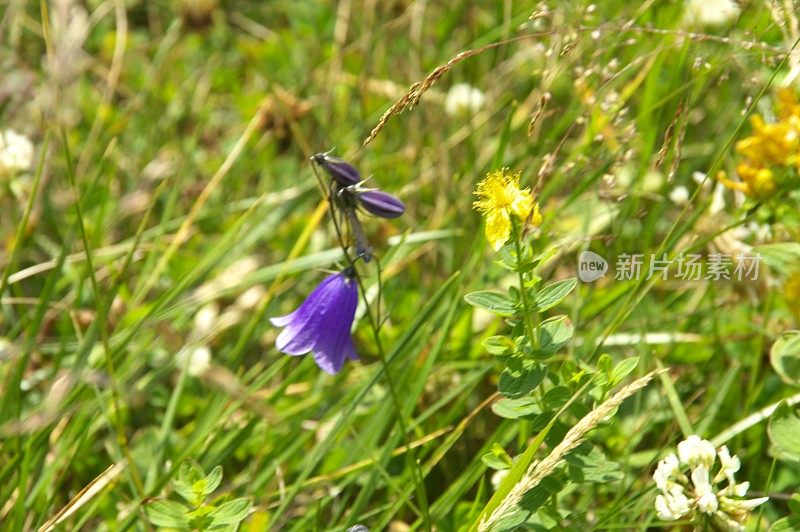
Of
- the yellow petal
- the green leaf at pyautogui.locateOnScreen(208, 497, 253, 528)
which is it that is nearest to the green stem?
the yellow petal

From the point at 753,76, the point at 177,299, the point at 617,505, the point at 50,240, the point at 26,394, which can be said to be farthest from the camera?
the point at 50,240

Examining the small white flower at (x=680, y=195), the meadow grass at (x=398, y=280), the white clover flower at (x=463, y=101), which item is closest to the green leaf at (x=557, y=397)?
the meadow grass at (x=398, y=280)

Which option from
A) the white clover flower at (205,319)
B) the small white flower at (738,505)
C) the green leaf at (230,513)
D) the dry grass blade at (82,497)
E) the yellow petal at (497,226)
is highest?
the yellow petal at (497,226)

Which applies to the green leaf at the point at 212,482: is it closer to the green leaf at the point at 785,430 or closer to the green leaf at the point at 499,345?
the green leaf at the point at 499,345

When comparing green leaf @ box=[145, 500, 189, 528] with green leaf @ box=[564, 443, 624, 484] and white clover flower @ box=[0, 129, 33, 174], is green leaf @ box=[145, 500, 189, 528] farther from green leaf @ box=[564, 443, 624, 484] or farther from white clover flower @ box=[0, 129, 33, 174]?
white clover flower @ box=[0, 129, 33, 174]

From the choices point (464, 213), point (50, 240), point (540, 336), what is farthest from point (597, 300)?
point (50, 240)

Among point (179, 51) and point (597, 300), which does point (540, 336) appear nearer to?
point (597, 300)
